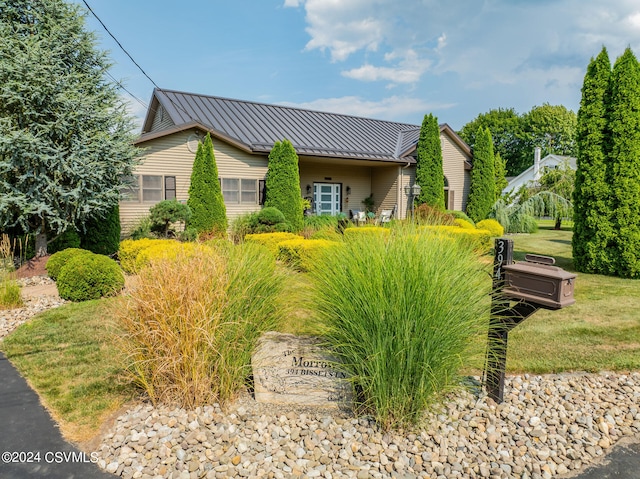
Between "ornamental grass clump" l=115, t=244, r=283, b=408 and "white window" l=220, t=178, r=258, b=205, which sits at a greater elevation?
"white window" l=220, t=178, r=258, b=205

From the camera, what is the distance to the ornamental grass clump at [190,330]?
2.57m

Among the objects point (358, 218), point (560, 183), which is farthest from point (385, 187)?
point (358, 218)

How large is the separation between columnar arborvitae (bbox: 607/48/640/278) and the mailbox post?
21.1 ft

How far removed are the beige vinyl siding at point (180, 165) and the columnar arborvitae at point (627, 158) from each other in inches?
408

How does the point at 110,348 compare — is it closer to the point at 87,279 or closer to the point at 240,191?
the point at 87,279

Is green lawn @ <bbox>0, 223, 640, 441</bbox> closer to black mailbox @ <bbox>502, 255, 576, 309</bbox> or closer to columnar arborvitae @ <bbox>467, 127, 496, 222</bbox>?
black mailbox @ <bbox>502, 255, 576, 309</bbox>

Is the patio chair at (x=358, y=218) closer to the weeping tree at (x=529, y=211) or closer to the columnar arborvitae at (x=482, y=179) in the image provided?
the columnar arborvitae at (x=482, y=179)

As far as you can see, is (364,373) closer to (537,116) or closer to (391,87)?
(391,87)

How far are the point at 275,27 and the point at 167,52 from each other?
2.81m

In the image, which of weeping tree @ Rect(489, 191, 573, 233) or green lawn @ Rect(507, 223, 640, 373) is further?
weeping tree @ Rect(489, 191, 573, 233)

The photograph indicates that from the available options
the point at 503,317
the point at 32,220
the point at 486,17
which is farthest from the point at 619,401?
the point at 32,220

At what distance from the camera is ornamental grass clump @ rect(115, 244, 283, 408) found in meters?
2.57

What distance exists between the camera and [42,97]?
23.9ft

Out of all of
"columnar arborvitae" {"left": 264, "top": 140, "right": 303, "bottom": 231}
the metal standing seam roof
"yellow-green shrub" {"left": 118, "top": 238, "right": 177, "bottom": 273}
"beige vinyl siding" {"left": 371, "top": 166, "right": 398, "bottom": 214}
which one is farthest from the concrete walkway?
"beige vinyl siding" {"left": 371, "top": 166, "right": 398, "bottom": 214}
